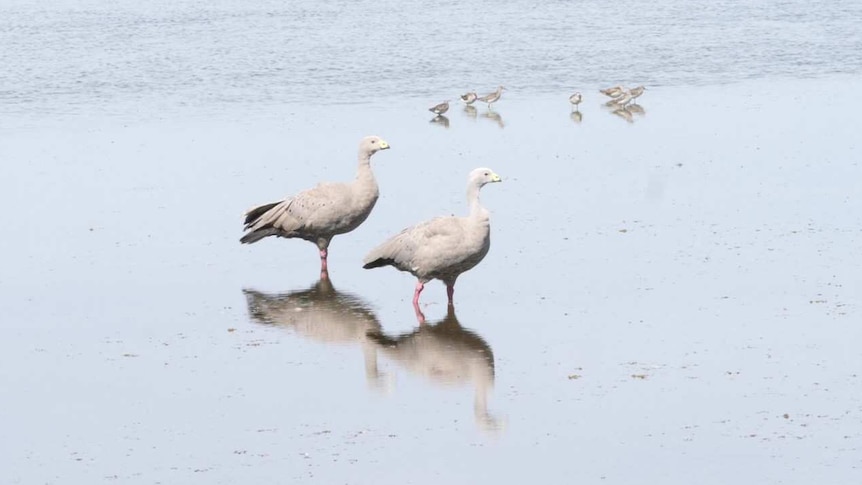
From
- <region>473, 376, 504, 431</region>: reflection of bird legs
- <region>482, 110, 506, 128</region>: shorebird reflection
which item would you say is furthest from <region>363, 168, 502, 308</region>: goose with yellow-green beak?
<region>482, 110, 506, 128</region>: shorebird reflection

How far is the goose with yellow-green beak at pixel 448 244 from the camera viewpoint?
1485 cm

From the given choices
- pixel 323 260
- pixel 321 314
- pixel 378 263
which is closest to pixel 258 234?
pixel 323 260

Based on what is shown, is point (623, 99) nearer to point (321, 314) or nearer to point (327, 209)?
point (327, 209)

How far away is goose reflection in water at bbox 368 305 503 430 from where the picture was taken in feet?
42.5

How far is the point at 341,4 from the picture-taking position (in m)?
48.5

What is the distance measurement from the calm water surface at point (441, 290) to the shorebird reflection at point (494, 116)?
0.54 feet

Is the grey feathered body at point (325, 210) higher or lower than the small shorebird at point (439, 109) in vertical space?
lower

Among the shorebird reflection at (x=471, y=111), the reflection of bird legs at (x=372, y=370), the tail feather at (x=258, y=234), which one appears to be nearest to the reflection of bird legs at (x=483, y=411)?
the reflection of bird legs at (x=372, y=370)

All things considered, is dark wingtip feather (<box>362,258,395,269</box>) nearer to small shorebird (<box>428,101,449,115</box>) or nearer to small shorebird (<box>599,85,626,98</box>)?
small shorebird (<box>428,101,449,115</box>)

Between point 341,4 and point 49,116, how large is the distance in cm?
2099

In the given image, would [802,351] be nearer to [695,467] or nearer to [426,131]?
[695,467]

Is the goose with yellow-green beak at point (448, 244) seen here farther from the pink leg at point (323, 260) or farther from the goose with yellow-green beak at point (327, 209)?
the pink leg at point (323, 260)

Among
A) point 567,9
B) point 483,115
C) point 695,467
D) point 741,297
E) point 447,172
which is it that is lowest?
point 695,467

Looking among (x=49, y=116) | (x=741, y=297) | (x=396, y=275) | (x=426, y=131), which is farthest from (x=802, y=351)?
(x=49, y=116)
